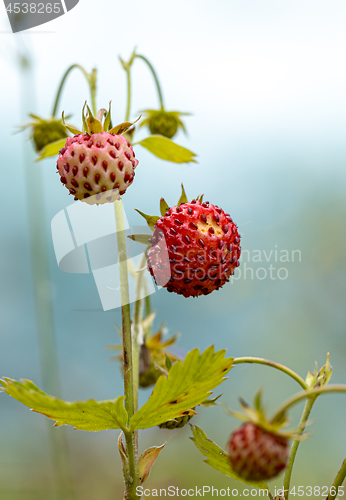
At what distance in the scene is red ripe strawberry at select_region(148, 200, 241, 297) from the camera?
0.50m

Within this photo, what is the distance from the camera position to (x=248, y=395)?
2598 mm

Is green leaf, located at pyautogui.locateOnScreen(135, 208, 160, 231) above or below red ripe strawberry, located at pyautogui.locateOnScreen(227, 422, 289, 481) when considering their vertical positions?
above

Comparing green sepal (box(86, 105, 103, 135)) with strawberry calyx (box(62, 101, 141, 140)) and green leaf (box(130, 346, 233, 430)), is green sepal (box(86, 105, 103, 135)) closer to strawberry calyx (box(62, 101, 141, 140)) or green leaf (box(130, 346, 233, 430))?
strawberry calyx (box(62, 101, 141, 140))

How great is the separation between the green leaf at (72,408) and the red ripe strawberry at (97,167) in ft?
0.63

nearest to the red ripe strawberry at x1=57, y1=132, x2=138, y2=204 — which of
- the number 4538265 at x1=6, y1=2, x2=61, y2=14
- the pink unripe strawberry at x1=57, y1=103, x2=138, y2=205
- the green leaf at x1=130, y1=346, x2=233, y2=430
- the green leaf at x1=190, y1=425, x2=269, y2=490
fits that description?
the pink unripe strawberry at x1=57, y1=103, x2=138, y2=205

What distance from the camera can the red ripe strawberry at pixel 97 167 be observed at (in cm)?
45

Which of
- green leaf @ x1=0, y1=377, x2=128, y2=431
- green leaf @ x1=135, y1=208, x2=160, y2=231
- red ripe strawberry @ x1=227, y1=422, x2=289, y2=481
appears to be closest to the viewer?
red ripe strawberry @ x1=227, y1=422, x2=289, y2=481

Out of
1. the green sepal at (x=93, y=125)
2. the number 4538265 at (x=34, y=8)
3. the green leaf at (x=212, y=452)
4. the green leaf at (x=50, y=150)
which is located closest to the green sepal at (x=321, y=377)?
the green leaf at (x=212, y=452)

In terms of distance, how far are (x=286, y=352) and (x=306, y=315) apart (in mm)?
242

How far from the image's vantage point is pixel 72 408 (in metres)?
0.44

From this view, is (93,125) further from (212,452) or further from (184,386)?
(212,452)

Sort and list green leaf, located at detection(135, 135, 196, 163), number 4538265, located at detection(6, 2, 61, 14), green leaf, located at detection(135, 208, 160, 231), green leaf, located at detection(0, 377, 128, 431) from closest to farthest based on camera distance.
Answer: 1. green leaf, located at detection(0, 377, 128, 431)
2. green leaf, located at detection(135, 208, 160, 231)
3. green leaf, located at detection(135, 135, 196, 163)
4. number 4538265, located at detection(6, 2, 61, 14)

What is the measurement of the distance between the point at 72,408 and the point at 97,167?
0.77 ft

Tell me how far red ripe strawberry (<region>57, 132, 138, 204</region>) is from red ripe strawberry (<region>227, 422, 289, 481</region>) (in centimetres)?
25
